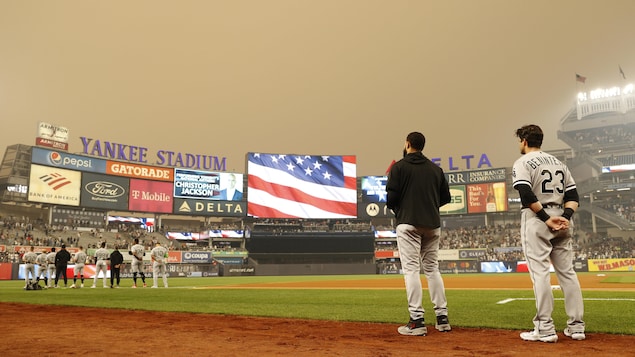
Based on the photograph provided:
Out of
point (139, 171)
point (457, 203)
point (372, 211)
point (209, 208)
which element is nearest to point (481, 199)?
point (457, 203)

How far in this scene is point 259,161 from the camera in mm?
55250

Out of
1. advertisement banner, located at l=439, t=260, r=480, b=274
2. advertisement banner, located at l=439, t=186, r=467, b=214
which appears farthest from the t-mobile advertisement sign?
advertisement banner, located at l=439, t=186, r=467, b=214

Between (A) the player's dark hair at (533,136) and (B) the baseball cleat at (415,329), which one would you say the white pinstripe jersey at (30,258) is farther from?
Result: (A) the player's dark hair at (533,136)

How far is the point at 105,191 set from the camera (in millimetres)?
51156

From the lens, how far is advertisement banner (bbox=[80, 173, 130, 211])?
4969cm

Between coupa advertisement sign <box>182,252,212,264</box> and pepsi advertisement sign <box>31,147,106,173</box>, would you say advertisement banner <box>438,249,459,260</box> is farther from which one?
pepsi advertisement sign <box>31,147,106,173</box>

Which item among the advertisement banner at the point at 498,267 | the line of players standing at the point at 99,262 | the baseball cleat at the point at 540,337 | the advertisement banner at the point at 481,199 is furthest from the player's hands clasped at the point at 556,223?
the advertisement banner at the point at 481,199

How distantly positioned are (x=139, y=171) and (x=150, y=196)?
3113 mm

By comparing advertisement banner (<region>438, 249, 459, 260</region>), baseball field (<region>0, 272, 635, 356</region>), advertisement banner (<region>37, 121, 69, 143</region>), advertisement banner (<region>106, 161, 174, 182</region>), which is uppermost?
advertisement banner (<region>37, 121, 69, 143</region>)

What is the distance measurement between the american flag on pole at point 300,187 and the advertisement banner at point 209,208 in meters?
4.72

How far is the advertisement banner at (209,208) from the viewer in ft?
184

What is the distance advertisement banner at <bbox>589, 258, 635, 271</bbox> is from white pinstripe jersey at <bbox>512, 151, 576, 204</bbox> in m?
44.7

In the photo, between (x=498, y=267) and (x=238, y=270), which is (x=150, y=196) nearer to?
(x=238, y=270)

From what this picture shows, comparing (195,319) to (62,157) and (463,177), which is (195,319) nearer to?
(62,157)
